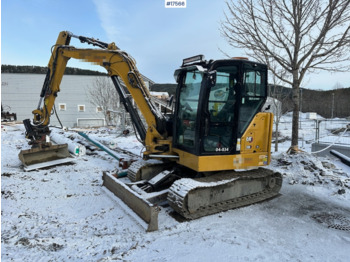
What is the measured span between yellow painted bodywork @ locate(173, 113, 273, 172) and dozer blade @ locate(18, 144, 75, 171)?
4286mm

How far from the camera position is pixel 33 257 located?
321 centimetres

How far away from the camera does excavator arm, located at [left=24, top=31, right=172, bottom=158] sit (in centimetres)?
584

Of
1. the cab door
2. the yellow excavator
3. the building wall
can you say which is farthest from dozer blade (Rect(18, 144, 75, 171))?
the building wall

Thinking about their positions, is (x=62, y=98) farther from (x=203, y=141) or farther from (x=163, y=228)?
(x=163, y=228)

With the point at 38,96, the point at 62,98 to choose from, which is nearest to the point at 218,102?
the point at 62,98

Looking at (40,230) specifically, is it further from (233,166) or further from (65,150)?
(65,150)

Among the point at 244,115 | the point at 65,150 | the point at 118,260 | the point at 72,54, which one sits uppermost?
the point at 72,54

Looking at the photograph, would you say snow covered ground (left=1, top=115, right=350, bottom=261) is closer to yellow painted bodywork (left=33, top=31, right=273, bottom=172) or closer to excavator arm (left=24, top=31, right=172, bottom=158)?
yellow painted bodywork (left=33, top=31, right=273, bottom=172)

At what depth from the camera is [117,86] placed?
6.39 meters

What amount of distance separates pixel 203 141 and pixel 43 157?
5.44 m

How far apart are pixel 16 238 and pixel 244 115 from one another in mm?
4418

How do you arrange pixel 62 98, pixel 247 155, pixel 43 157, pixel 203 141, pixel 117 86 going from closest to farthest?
pixel 203 141, pixel 247 155, pixel 117 86, pixel 43 157, pixel 62 98

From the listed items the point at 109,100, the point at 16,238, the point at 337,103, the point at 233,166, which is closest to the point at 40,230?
the point at 16,238

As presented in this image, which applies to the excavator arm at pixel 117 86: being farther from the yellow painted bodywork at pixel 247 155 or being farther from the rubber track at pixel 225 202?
the rubber track at pixel 225 202
